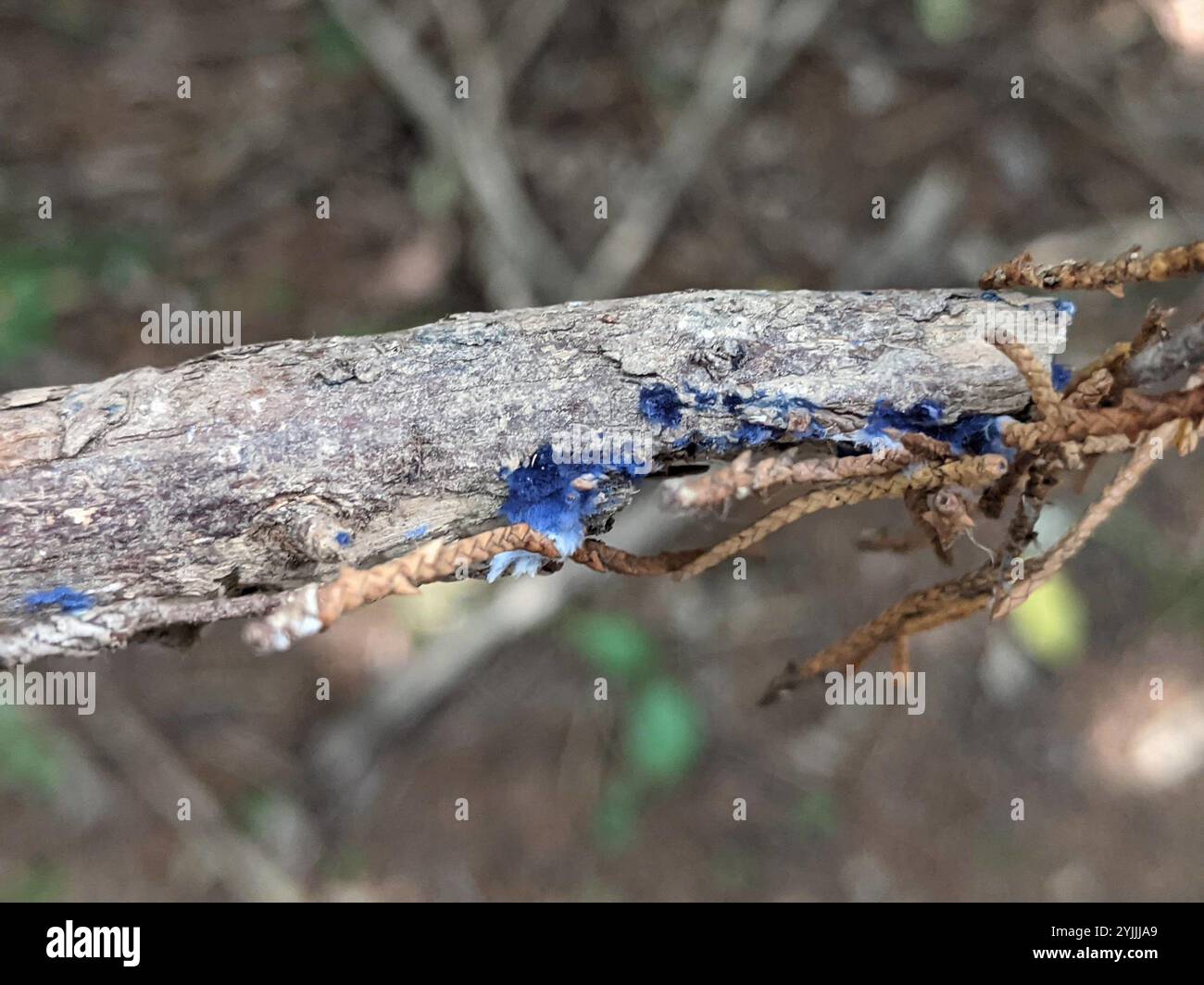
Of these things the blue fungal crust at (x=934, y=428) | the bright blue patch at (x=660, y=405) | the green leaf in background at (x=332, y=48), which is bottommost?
the blue fungal crust at (x=934, y=428)

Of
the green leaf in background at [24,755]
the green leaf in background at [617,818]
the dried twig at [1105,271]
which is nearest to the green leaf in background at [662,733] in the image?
the green leaf in background at [617,818]

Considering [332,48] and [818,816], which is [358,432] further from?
[332,48]

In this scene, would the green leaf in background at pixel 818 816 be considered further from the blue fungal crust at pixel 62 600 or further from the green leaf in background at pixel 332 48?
the green leaf in background at pixel 332 48

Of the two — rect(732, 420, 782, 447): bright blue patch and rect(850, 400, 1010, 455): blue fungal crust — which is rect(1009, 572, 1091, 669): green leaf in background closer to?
rect(850, 400, 1010, 455): blue fungal crust

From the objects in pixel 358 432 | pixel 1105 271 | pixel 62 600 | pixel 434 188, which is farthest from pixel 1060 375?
pixel 434 188

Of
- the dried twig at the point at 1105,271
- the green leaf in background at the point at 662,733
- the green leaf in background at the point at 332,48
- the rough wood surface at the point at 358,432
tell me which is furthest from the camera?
the green leaf in background at the point at 332,48

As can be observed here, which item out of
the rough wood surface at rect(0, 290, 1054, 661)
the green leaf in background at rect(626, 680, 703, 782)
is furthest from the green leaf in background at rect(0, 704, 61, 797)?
the rough wood surface at rect(0, 290, 1054, 661)
